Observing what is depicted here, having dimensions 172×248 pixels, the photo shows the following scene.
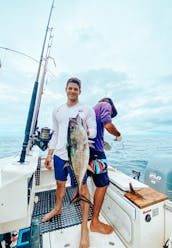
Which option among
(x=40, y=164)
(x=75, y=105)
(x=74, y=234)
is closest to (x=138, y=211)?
(x=74, y=234)

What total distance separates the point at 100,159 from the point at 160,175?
1400 millimetres

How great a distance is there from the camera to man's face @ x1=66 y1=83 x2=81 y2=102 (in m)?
1.48

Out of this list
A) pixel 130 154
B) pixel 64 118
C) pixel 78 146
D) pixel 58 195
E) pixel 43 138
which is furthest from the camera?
pixel 130 154

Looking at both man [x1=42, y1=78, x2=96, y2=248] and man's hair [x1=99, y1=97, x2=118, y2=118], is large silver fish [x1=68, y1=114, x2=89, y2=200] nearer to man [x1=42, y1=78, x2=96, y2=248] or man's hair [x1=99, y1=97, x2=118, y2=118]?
man [x1=42, y1=78, x2=96, y2=248]

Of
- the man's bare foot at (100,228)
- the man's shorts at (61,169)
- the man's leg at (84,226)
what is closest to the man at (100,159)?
the man's bare foot at (100,228)

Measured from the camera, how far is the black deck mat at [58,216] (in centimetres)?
173

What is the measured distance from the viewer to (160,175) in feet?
7.72

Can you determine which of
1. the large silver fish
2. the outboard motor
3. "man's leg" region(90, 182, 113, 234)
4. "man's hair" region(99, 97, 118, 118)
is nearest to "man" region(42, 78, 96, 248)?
"man's leg" region(90, 182, 113, 234)

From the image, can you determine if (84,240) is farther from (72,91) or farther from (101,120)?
(72,91)

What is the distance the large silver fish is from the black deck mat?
0.93m

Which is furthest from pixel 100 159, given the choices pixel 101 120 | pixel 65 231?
pixel 65 231

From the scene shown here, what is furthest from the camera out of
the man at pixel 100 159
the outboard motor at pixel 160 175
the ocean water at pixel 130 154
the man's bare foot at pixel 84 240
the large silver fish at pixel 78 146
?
the ocean water at pixel 130 154

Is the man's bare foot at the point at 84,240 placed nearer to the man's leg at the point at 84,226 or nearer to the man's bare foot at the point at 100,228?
the man's leg at the point at 84,226

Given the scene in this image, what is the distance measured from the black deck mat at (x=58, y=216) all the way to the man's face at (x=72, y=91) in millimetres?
1493
